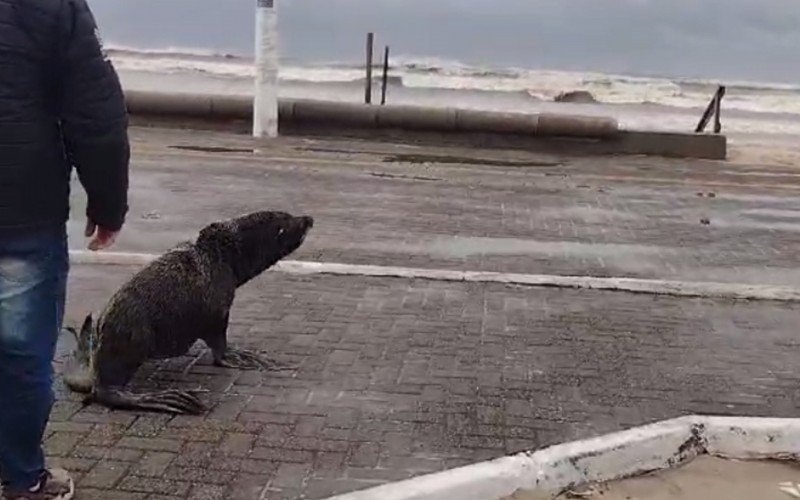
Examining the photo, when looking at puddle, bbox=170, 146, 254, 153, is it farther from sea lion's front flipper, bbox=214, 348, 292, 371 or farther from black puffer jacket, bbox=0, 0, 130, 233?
black puffer jacket, bbox=0, 0, 130, 233

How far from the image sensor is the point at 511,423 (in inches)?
188

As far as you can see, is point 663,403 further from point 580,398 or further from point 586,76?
point 586,76

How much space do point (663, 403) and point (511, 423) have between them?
868 millimetres

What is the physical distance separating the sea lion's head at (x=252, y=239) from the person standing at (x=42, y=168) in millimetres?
1591

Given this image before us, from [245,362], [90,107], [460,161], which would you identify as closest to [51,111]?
[90,107]

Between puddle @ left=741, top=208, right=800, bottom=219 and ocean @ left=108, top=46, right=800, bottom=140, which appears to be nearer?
puddle @ left=741, top=208, right=800, bottom=219

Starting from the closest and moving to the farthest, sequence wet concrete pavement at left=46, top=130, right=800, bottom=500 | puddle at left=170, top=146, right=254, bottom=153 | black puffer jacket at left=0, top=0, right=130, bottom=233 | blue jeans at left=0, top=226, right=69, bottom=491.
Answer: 1. black puffer jacket at left=0, top=0, right=130, bottom=233
2. blue jeans at left=0, top=226, right=69, bottom=491
3. wet concrete pavement at left=46, top=130, right=800, bottom=500
4. puddle at left=170, top=146, right=254, bottom=153

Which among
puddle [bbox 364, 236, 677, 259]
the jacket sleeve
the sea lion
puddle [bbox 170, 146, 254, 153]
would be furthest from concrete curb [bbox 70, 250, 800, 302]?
puddle [bbox 170, 146, 254, 153]

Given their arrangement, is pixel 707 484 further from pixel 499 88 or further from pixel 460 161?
pixel 499 88

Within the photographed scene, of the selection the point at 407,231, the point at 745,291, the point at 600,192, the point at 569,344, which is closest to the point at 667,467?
the point at 569,344

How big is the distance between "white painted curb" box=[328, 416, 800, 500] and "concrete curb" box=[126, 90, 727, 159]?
14.4 metres

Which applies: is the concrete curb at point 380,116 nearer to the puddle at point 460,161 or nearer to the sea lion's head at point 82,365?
the puddle at point 460,161

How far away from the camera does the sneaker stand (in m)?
3.69

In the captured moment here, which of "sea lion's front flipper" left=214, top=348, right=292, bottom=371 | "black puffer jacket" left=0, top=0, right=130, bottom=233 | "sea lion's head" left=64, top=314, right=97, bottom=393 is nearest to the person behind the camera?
"black puffer jacket" left=0, top=0, right=130, bottom=233
